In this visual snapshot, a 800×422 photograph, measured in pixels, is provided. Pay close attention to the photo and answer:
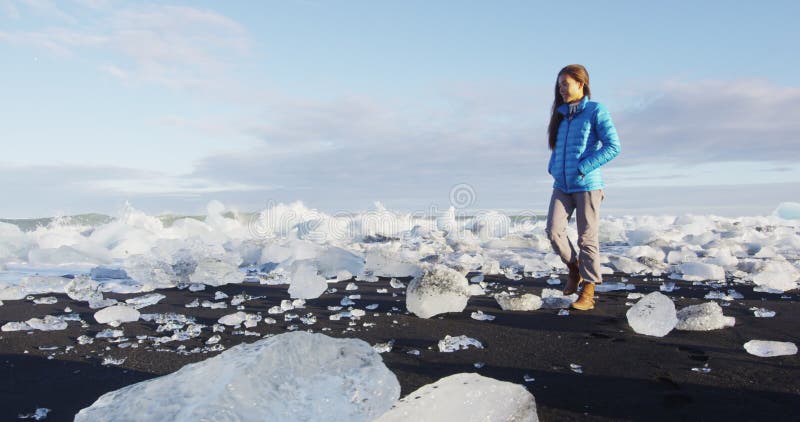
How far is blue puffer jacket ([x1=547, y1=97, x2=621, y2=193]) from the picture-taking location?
3701mm

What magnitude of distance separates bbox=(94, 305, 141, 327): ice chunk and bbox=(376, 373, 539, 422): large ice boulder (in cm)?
244

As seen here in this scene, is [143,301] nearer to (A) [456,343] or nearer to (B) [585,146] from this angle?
(A) [456,343]

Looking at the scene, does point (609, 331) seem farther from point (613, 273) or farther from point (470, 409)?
point (613, 273)

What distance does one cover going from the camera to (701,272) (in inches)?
208

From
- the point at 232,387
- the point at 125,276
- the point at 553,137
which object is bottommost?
the point at 125,276

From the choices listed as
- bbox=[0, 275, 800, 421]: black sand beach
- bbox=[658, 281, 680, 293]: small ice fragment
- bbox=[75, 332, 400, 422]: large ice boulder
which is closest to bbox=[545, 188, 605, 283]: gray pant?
bbox=[0, 275, 800, 421]: black sand beach

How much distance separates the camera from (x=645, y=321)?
2.97m

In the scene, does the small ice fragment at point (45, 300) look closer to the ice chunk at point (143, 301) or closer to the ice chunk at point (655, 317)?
the ice chunk at point (143, 301)

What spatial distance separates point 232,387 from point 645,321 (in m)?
2.28

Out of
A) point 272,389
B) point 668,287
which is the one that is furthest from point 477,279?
point 272,389

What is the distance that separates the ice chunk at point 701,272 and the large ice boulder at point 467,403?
4.17 meters

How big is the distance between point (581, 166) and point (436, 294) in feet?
4.28

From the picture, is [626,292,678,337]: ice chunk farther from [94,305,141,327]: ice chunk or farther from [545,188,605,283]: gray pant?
[94,305,141,327]: ice chunk

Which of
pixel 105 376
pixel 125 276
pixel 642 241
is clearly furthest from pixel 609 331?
pixel 642 241
